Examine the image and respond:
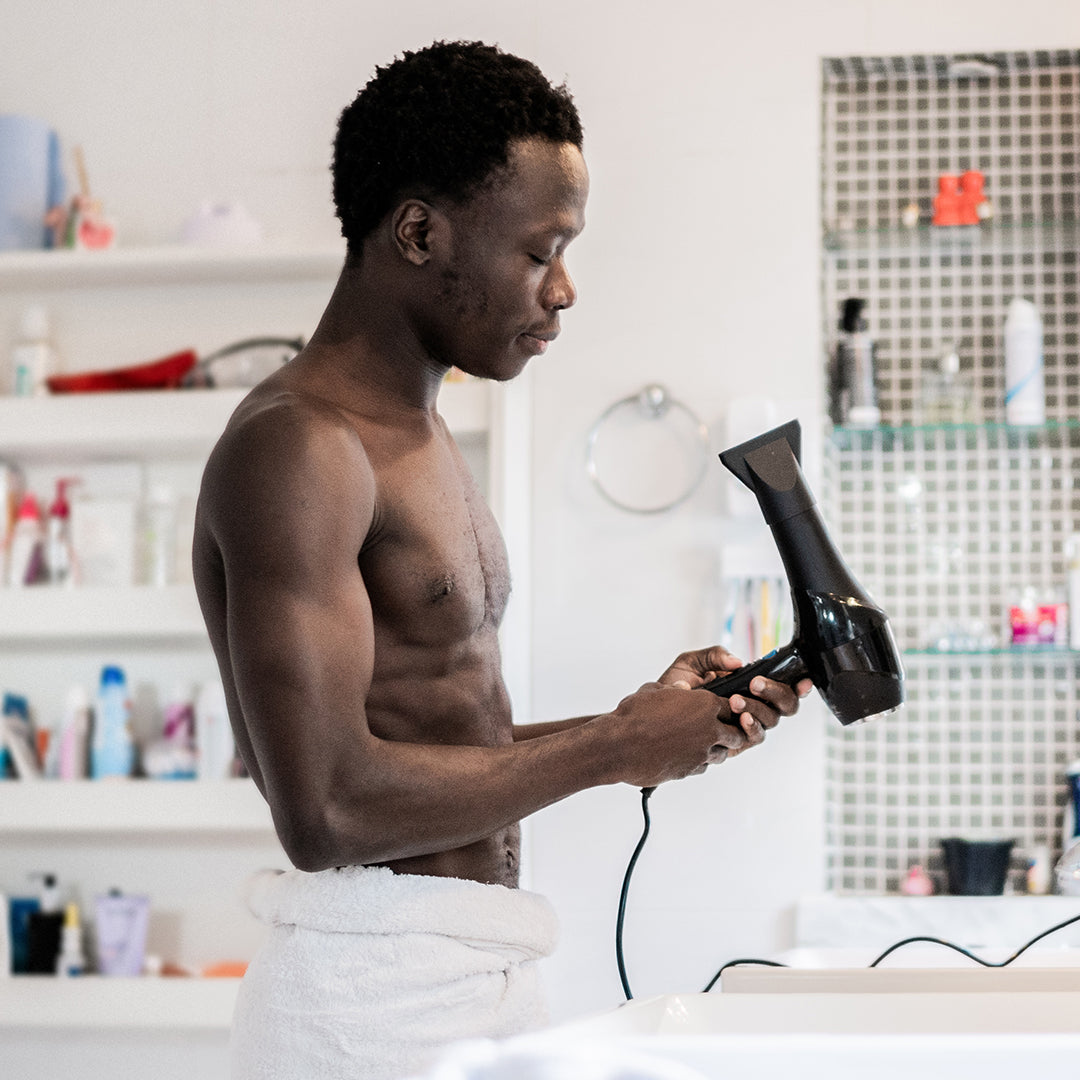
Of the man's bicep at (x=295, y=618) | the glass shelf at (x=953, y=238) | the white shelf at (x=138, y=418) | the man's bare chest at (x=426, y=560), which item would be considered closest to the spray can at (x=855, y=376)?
the glass shelf at (x=953, y=238)

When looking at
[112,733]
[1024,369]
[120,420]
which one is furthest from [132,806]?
[1024,369]

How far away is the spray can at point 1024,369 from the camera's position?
2.25m

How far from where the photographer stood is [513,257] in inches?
43.9

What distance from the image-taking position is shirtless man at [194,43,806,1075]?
97 cm

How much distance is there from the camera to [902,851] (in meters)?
2.30

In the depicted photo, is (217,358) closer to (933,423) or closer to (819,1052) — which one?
(933,423)

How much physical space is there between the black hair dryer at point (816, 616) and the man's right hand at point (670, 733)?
4 cm

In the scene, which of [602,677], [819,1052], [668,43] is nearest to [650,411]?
[602,677]

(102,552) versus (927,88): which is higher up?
(927,88)

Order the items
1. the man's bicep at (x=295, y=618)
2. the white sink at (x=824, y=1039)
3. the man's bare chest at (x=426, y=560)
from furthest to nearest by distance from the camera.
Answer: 1. the man's bare chest at (x=426, y=560)
2. the man's bicep at (x=295, y=618)
3. the white sink at (x=824, y=1039)

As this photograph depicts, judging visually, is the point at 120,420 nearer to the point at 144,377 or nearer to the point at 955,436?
the point at 144,377

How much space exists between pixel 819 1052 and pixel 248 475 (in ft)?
1.85

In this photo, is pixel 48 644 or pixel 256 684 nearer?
pixel 256 684

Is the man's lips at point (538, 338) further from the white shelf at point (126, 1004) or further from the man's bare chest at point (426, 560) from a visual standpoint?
the white shelf at point (126, 1004)
